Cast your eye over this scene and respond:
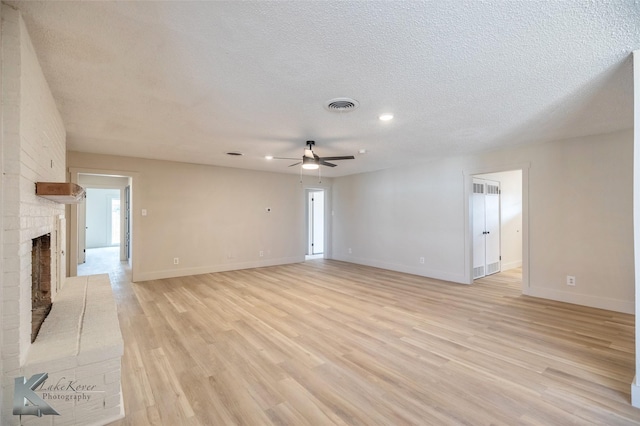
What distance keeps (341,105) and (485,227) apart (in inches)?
176

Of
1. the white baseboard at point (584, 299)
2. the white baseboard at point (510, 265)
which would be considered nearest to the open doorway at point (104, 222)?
the white baseboard at point (584, 299)

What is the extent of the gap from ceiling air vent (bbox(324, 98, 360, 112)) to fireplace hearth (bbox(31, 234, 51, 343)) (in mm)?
2707

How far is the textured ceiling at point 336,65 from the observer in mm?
1578

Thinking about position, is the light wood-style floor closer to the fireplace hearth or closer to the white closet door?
the fireplace hearth

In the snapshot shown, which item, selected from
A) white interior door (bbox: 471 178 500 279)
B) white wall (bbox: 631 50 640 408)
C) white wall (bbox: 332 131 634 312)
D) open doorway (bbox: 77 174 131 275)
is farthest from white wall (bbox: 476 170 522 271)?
open doorway (bbox: 77 174 131 275)

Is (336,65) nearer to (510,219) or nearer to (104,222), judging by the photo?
(510,219)

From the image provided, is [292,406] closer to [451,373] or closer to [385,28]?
[451,373]

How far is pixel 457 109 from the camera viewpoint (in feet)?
9.75

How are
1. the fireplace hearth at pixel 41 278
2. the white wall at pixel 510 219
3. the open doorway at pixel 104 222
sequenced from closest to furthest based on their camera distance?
the fireplace hearth at pixel 41 278
the white wall at pixel 510 219
the open doorway at pixel 104 222

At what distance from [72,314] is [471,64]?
370cm

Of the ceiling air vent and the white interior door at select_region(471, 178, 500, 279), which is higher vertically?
the ceiling air vent

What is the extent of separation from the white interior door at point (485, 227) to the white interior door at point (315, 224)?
456 centimetres

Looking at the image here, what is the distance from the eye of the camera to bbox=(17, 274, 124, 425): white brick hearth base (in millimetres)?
1692

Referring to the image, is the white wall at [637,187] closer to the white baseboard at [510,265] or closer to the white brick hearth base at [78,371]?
the white brick hearth base at [78,371]
